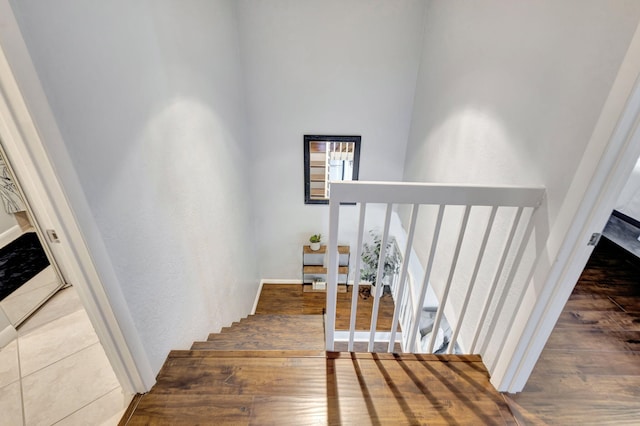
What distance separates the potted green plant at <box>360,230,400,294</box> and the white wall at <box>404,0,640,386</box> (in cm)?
180

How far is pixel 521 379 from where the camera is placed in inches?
53.5

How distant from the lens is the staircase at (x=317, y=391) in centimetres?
129

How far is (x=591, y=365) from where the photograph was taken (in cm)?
155

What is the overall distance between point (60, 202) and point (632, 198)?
13.2 feet

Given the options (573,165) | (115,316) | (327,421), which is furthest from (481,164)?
(115,316)

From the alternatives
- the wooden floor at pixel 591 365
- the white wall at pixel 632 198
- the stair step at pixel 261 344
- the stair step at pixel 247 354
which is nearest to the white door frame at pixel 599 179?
the wooden floor at pixel 591 365

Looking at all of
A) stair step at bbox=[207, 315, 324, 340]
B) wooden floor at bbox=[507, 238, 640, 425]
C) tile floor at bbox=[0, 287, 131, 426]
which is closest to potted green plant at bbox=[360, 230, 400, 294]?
stair step at bbox=[207, 315, 324, 340]

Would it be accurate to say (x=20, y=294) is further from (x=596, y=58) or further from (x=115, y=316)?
(x=596, y=58)

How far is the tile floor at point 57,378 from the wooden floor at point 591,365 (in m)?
2.05

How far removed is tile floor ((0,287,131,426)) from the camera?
1.35 metres

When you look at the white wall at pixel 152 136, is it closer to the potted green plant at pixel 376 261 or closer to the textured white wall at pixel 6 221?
the textured white wall at pixel 6 221

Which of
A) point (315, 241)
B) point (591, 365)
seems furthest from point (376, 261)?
point (591, 365)

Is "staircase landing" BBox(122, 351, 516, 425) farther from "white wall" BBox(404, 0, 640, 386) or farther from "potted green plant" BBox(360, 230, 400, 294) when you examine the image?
"potted green plant" BBox(360, 230, 400, 294)

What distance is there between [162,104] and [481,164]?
192cm
